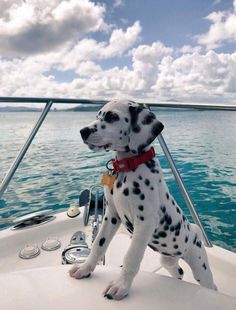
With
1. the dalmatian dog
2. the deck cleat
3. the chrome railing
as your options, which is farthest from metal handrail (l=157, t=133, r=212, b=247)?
the deck cleat

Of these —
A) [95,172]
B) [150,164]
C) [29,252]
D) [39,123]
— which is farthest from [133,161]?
[95,172]

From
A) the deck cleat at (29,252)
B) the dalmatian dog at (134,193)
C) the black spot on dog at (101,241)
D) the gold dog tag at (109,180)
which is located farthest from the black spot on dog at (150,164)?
the deck cleat at (29,252)

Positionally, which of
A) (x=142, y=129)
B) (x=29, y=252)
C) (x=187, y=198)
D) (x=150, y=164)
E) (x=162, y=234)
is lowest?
(x=29, y=252)

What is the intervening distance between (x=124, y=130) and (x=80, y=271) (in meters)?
0.41

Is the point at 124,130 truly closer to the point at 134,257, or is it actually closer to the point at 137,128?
the point at 137,128

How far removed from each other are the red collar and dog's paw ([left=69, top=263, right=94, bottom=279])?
30cm

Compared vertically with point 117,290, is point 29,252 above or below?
below

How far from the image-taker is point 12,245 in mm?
1514

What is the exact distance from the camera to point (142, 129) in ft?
2.38

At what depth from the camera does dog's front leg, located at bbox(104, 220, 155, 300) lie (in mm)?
682

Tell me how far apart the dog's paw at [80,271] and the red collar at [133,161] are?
295 mm

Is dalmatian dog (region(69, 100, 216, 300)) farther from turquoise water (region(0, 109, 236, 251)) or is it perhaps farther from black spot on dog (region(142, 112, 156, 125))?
turquoise water (region(0, 109, 236, 251))

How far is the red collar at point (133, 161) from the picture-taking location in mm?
744

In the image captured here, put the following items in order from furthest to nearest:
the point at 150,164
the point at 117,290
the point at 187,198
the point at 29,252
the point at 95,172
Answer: the point at 95,172, the point at 29,252, the point at 187,198, the point at 150,164, the point at 117,290
